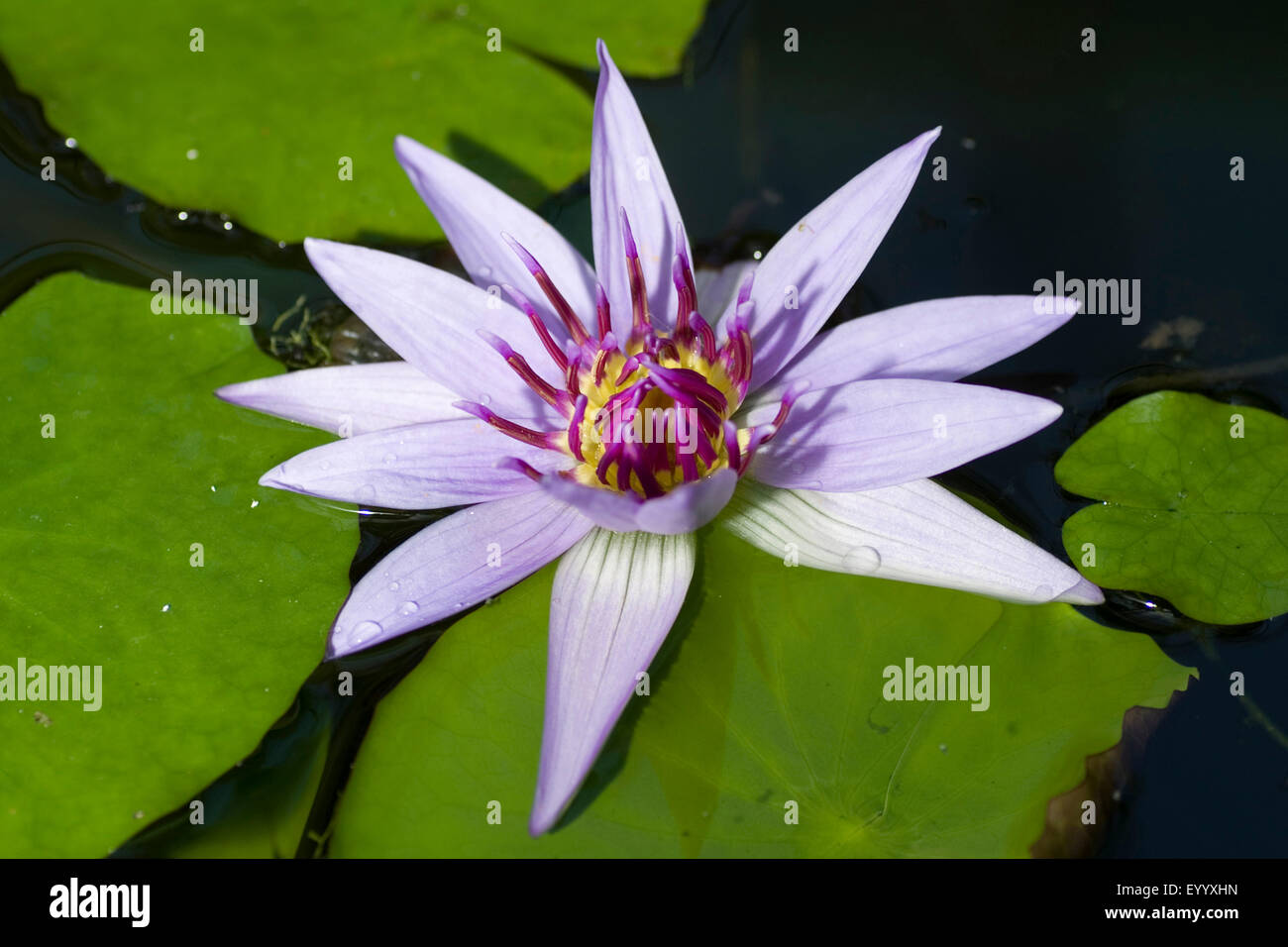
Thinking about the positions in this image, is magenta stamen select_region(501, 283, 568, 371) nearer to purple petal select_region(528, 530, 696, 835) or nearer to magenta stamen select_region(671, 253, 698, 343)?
magenta stamen select_region(671, 253, 698, 343)

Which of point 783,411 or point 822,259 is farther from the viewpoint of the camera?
point 822,259

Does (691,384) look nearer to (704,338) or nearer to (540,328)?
(704,338)

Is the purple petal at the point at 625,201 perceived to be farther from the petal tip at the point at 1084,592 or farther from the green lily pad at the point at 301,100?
the petal tip at the point at 1084,592

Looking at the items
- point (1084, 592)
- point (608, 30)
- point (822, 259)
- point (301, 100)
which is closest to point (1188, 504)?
point (1084, 592)

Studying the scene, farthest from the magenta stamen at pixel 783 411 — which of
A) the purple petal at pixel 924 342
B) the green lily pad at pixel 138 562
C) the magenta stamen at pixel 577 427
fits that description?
the green lily pad at pixel 138 562

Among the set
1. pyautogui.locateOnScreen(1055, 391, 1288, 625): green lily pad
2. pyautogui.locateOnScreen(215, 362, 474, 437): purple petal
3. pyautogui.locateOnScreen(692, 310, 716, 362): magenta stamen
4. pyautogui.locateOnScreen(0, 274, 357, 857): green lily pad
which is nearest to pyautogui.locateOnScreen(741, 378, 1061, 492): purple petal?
pyautogui.locateOnScreen(692, 310, 716, 362): magenta stamen

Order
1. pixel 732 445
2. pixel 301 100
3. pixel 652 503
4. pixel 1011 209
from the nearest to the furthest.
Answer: pixel 652 503
pixel 732 445
pixel 301 100
pixel 1011 209
